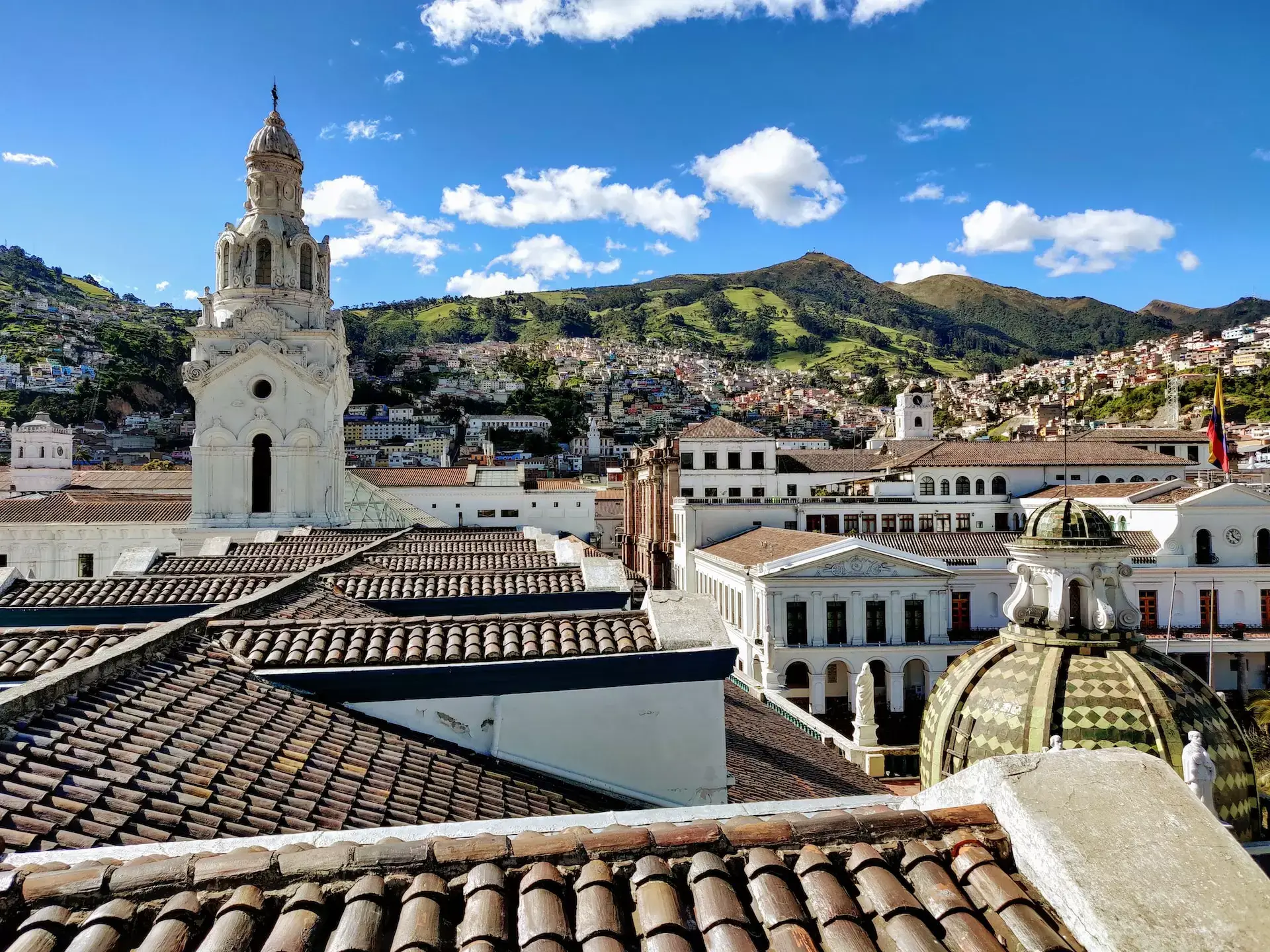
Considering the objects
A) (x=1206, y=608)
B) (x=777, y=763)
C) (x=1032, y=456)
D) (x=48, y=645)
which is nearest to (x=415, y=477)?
(x=1032, y=456)

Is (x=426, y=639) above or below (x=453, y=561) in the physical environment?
below

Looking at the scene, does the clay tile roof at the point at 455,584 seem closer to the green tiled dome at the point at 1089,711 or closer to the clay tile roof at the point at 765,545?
the green tiled dome at the point at 1089,711

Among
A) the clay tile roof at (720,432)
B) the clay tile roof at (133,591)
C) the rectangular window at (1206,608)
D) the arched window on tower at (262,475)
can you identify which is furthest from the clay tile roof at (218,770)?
the clay tile roof at (720,432)

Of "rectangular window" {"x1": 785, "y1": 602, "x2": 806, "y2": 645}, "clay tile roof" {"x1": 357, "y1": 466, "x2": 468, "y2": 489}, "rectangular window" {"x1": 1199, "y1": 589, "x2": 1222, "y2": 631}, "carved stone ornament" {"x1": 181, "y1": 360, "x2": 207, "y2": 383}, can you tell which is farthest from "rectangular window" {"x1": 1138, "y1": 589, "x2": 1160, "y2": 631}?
"carved stone ornament" {"x1": 181, "y1": 360, "x2": 207, "y2": 383}

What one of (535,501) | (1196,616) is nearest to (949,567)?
(1196,616)

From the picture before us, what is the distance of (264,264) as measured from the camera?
1074 inches

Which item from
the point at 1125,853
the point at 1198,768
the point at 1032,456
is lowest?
the point at 1198,768

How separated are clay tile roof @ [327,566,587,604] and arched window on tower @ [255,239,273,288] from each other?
60.2 ft

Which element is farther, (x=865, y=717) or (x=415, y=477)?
(x=415, y=477)

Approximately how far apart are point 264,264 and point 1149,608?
36856mm

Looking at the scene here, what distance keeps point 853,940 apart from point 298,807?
309cm

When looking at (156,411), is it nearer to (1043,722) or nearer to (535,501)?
(535,501)

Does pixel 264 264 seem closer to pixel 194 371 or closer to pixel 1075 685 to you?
pixel 194 371

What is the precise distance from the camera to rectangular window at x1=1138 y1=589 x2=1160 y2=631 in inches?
1379
